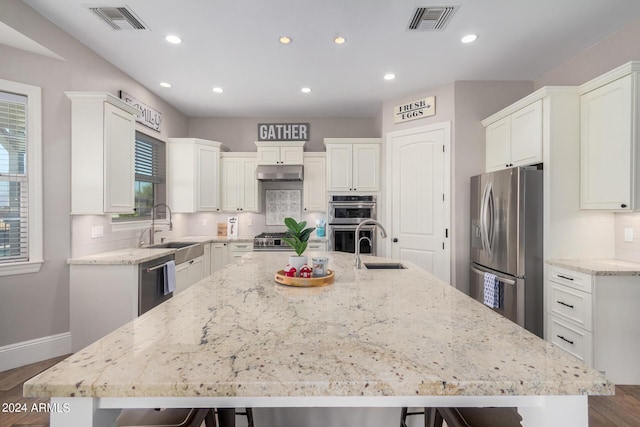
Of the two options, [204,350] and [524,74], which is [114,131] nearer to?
[204,350]

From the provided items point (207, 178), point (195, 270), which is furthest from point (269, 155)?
point (195, 270)

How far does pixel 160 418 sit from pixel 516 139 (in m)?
3.47

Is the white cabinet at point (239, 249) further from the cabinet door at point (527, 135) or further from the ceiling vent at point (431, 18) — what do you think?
the cabinet door at point (527, 135)

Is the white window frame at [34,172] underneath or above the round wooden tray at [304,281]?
above

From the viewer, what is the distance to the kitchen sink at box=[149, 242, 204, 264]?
3.35m

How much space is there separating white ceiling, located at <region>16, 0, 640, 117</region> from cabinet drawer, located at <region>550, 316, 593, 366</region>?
2519mm

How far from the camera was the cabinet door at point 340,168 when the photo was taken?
4281mm

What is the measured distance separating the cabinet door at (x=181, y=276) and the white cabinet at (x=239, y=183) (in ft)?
4.35

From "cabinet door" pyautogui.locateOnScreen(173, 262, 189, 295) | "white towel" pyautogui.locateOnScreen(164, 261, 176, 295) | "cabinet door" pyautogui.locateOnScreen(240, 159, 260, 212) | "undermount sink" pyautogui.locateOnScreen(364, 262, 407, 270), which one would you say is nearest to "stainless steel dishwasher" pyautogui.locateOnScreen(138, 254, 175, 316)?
"white towel" pyautogui.locateOnScreen(164, 261, 176, 295)

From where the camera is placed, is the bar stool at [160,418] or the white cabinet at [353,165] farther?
the white cabinet at [353,165]

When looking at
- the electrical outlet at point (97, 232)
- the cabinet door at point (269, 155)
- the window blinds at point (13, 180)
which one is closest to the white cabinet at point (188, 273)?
the electrical outlet at point (97, 232)

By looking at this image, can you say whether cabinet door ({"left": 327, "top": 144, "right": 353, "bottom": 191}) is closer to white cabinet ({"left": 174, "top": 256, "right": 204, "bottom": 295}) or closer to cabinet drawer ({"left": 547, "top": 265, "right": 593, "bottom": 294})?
white cabinet ({"left": 174, "top": 256, "right": 204, "bottom": 295})

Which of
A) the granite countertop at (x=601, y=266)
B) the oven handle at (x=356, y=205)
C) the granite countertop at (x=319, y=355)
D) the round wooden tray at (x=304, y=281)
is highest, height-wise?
the oven handle at (x=356, y=205)

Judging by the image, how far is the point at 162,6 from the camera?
2.18 meters
